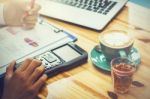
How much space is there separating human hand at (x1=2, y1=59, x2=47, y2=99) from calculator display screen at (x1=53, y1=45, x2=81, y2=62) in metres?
0.08

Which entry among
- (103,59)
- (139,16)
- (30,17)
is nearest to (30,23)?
(30,17)

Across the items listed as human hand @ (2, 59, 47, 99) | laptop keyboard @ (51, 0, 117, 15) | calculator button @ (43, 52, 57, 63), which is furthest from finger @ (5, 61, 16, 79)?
laptop keyboard @ (51, 0, 117, 15)

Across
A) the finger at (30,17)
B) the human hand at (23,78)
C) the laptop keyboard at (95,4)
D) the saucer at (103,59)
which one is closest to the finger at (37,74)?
the human hand at (23,78)

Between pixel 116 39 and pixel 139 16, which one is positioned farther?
pixel 139 16

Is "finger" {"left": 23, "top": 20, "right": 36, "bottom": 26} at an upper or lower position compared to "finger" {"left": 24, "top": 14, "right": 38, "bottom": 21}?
lower

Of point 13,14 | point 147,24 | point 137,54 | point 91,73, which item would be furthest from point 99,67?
point 13,14

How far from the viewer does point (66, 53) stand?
935 millimetres

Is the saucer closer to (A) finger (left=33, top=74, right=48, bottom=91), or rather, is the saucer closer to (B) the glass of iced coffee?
(B) the glass of iced coffee

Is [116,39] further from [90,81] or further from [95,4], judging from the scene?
[95,4]

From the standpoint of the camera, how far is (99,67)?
2.93ft

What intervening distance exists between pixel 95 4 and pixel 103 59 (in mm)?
342

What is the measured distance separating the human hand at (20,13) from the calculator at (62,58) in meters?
0.19

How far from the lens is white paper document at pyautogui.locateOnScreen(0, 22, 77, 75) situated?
3.06 feet

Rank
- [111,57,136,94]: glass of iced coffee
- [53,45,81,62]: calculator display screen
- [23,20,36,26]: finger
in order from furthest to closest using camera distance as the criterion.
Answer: [23,20,36,26]: finger
[53,45,81,62]: calculator display screen
[111,57,136,94]: glass of iced coffee
